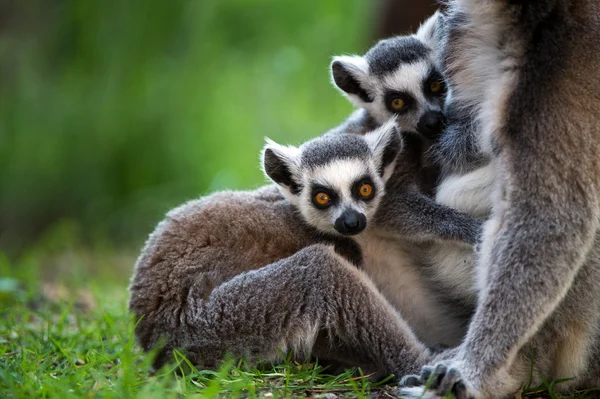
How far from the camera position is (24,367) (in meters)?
4.74

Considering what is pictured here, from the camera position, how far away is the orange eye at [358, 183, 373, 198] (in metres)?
5.26

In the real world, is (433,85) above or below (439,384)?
above

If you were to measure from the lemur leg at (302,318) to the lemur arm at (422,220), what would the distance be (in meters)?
0.51

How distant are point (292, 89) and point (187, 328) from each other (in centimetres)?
971

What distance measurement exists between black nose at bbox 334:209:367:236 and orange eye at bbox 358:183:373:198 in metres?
0.22

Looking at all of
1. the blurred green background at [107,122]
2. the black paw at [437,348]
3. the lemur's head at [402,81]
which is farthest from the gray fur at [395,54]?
the blurred green background at [107,122]

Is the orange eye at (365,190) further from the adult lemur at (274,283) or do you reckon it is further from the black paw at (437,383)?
the black paw at (437,383)

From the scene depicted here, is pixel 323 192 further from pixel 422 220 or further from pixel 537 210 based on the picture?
pixel 537 210

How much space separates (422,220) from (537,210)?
1072 millimetres

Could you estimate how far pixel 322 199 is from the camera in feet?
17.5

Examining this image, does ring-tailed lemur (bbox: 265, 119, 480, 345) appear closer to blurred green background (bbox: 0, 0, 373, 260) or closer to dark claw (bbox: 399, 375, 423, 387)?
dark claw (bbox: 399, 375, 423, 387)

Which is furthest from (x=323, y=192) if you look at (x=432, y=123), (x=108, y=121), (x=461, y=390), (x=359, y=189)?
(x=108, y=121)

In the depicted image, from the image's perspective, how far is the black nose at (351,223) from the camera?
5.02 meters

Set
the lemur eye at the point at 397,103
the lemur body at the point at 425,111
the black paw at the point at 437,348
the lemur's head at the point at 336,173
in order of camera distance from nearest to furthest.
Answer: the black paw at the point at 437,348 < the lemur body at the point at 425,111 < the lemur's head at the point at 336,173 < the lemur eye at the point at 397,103
